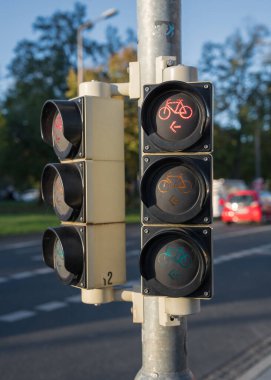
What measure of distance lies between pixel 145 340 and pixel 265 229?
23.5 meters

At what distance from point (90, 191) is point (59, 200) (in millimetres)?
225

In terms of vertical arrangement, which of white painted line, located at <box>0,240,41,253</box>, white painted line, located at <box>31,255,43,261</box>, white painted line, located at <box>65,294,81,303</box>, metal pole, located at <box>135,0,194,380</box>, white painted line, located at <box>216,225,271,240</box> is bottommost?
white painted line, located at <box>216,225,271,240</box>

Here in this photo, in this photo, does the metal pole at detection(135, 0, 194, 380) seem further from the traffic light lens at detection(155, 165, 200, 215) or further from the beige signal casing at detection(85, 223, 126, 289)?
the traffic light lens at detection(155, 165, 200, 215)

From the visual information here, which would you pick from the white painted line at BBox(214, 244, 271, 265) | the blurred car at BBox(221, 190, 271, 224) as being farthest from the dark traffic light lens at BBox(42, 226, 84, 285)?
the blurred car at BBox(221, 190, 271, 224)

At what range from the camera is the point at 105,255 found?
111 inches

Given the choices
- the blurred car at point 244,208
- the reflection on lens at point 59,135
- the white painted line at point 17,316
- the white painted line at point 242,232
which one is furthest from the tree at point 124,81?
the reflection on lens at point 59,135

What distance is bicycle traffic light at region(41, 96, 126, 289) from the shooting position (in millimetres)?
2766

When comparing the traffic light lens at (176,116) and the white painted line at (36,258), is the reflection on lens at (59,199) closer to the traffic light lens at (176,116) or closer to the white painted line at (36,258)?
the traffic light lens at (176,116)

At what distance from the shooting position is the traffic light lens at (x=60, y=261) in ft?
9.33

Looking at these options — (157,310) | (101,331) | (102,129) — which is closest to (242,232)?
(101,331)

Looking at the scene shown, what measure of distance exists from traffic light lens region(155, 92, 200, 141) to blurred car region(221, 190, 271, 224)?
1041 inches

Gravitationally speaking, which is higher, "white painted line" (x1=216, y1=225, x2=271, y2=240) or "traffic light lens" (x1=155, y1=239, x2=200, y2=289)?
"traffic light lens" (x1=155, y1=239, x2=200, y2=289)

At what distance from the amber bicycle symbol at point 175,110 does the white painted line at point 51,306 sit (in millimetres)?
6950

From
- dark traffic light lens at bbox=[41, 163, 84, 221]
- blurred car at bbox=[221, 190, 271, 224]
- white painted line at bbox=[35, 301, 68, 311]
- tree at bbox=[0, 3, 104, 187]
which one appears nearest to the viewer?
dark traffic light lens at bbox=[41, 163, 84, 221]
